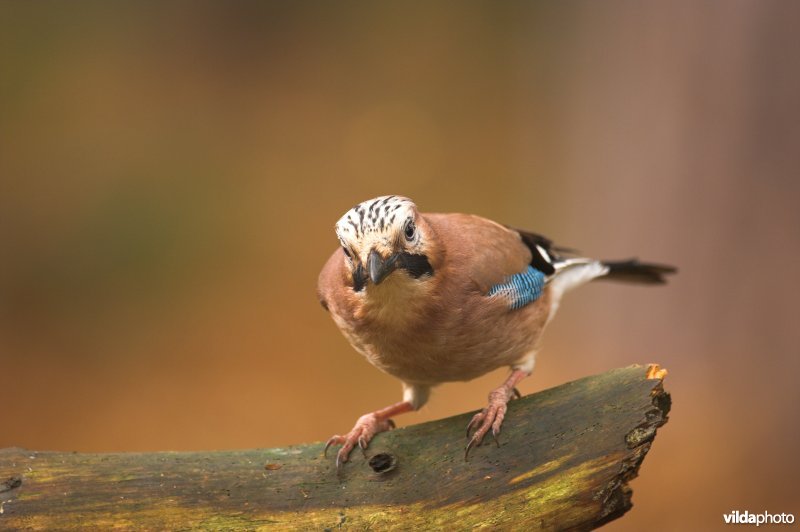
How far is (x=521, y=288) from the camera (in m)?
4.00

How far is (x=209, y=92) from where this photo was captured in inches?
303

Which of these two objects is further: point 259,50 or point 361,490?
point 259,50

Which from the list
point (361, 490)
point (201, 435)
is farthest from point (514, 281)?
point (201, 435)

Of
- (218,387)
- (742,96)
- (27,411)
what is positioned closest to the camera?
(742,96)

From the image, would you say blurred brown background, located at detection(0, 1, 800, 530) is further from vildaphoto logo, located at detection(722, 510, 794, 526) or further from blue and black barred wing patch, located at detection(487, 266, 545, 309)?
blue and black barred wing patch, located at detection(487, 266, 545, 309)

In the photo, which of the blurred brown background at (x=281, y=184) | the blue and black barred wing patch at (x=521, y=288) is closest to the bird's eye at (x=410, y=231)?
the blue and black barred wing patch at (x=521, y=288)

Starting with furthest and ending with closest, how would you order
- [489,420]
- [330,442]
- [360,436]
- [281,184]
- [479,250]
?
[281,184], [479,250], [360,436], [330,442], [489,420]

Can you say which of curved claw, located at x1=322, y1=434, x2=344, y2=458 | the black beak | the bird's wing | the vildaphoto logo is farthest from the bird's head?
the vildaphoto logo

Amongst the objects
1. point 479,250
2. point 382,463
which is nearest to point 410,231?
point 479,250

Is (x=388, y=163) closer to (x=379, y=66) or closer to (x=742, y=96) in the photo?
(x=379, y=66)

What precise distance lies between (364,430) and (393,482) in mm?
509

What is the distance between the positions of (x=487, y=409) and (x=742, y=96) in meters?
3.36

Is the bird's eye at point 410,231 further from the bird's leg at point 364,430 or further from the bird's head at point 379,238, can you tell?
the bird's leg at point 364,430

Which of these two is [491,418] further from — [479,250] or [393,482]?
[479,250]
